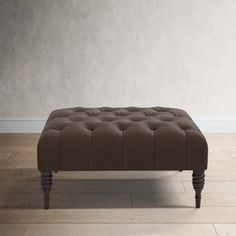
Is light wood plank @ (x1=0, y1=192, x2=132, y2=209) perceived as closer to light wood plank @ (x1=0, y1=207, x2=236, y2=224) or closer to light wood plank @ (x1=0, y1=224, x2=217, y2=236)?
light wood plank @ (x1=0, y1=207, x2=236, y2=224)

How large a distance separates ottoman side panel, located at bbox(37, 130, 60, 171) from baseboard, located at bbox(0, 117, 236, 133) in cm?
160

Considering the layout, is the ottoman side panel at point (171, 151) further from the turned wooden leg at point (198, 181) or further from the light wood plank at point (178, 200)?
the light wood plank at point (178, 200)

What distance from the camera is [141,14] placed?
3.87 meters

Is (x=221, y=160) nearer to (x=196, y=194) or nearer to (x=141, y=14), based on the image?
(x=196, y=194)

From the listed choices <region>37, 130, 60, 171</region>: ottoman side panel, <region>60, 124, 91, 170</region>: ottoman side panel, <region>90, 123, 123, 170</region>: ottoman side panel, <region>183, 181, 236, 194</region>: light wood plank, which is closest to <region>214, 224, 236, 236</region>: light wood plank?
<region>183, 181, 236, 194</region>: light wood plank

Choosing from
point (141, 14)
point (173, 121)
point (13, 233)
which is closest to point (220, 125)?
point (141, 14)

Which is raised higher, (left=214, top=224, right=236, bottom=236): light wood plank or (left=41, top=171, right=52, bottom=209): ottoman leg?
(left=41, top=171, right=52, bottom=209): ottoman leg

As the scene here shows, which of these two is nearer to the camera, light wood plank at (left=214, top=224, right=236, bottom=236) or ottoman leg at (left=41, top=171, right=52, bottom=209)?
light wood plank at (left=214, top=224, right=236, bottom=236)

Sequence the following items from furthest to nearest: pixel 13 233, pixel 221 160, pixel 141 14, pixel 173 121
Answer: pixel 141 14 → pixel 221 160 → pixel 173 121 → pixel 13 233

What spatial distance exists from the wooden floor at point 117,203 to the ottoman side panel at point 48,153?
0.77 ft

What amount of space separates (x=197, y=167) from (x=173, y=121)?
0.34 meters

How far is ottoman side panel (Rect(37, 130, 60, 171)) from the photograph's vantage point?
97.0 inches

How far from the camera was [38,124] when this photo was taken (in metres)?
4.05

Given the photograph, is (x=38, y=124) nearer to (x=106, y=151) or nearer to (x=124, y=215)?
(x=106, y=151)
